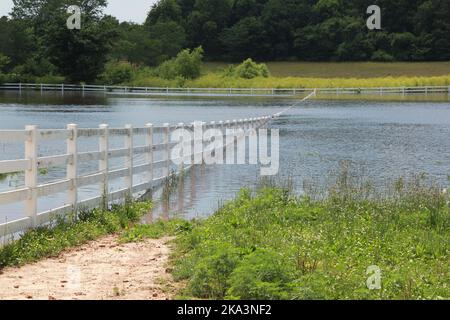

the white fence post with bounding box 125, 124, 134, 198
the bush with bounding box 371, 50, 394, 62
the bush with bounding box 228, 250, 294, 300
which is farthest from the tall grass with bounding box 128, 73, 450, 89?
the bush with bounding box 228, 250, 294, 300

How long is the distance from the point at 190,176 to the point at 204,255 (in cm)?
1170

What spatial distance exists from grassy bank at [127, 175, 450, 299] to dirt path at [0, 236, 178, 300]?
32 cm

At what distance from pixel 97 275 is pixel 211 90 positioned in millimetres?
95608

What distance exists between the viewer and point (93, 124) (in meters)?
40.7

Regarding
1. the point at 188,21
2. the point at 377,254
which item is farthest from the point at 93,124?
the point at 188,21

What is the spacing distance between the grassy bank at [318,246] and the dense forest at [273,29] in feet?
368

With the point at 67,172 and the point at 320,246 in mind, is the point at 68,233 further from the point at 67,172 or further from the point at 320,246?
the point at 320,246

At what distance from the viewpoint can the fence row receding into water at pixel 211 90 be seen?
9807 centimetres

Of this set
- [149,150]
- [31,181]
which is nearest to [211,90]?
[149,150]

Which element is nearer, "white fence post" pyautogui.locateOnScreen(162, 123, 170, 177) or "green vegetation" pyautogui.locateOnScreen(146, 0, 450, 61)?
"white fence post" pyautogui.locateOnScreen(162, 123, 170, 177)

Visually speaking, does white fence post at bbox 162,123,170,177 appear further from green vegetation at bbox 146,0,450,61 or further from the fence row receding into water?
green vegetation at bbox 146,0,450,61

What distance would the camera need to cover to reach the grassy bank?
802 centimetres

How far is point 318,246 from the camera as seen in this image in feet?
34.2
